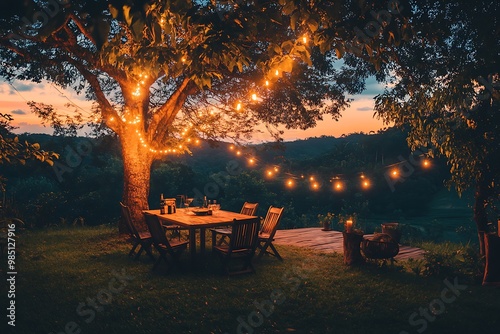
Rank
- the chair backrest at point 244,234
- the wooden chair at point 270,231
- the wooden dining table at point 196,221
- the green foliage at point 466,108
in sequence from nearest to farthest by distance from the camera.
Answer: the green foliage at point 466,108 → the chair backrest at point 244,234 → the wooden dining table at point 196,221 → the wooden chair at point 270,231

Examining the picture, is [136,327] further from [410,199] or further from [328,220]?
[410,199]

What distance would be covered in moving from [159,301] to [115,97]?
892 centimetres

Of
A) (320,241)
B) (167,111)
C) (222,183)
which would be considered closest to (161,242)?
(167,111)

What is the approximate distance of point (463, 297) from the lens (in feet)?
17.0

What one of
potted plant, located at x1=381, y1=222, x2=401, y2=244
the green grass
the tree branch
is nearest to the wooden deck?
potted plant, located at x1=381, y1=222, x2=401, y2=244

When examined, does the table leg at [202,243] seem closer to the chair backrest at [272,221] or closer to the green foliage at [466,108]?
the chair backrest at [272,221]

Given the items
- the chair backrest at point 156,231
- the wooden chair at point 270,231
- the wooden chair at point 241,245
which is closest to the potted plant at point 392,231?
the wooden chair at point 270,231

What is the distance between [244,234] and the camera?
240 inches

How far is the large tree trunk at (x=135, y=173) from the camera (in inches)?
355

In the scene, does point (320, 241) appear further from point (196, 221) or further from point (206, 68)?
point (206, 68)

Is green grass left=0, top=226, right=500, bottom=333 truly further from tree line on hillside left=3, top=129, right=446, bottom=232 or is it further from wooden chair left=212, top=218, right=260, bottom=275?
tree line on hillside left=3, top=129, right=446, bottom=232

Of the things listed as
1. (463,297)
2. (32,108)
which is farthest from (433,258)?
(32,108)

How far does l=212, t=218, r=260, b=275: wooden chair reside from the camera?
5.95 m

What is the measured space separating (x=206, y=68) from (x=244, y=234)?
8.81ft
